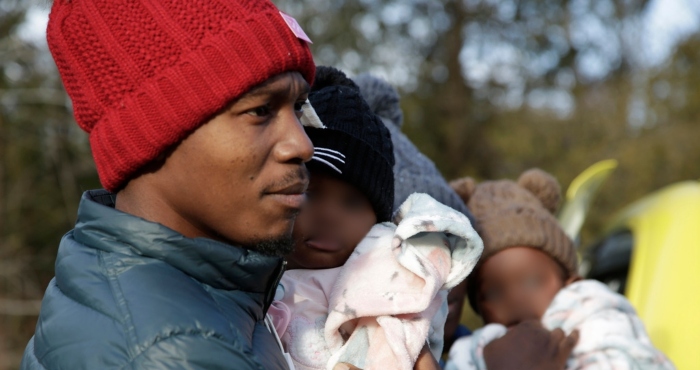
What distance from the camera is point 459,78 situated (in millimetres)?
11719

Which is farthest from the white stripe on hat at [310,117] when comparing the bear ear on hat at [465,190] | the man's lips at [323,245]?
the bear ear on hat at [465,190]

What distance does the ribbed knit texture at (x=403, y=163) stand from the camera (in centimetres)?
296

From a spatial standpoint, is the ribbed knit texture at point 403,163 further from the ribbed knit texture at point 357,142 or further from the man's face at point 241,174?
the man's face at point 241,174

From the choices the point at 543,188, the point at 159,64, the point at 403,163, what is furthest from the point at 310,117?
the point at 543,188

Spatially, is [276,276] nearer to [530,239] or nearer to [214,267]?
[214,267]

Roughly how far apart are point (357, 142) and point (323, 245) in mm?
312

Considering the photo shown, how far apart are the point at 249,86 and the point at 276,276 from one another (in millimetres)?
390

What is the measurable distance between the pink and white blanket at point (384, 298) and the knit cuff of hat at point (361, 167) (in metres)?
0.18

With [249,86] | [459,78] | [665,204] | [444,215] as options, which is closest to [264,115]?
[249,86]

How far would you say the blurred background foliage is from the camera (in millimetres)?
8477

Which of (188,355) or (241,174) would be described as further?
(241,174)

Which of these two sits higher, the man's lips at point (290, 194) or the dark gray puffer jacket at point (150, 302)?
the man's lips at point (290, 194)

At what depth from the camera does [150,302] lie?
145cm

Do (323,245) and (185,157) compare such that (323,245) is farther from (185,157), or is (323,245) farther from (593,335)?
(593,335)
